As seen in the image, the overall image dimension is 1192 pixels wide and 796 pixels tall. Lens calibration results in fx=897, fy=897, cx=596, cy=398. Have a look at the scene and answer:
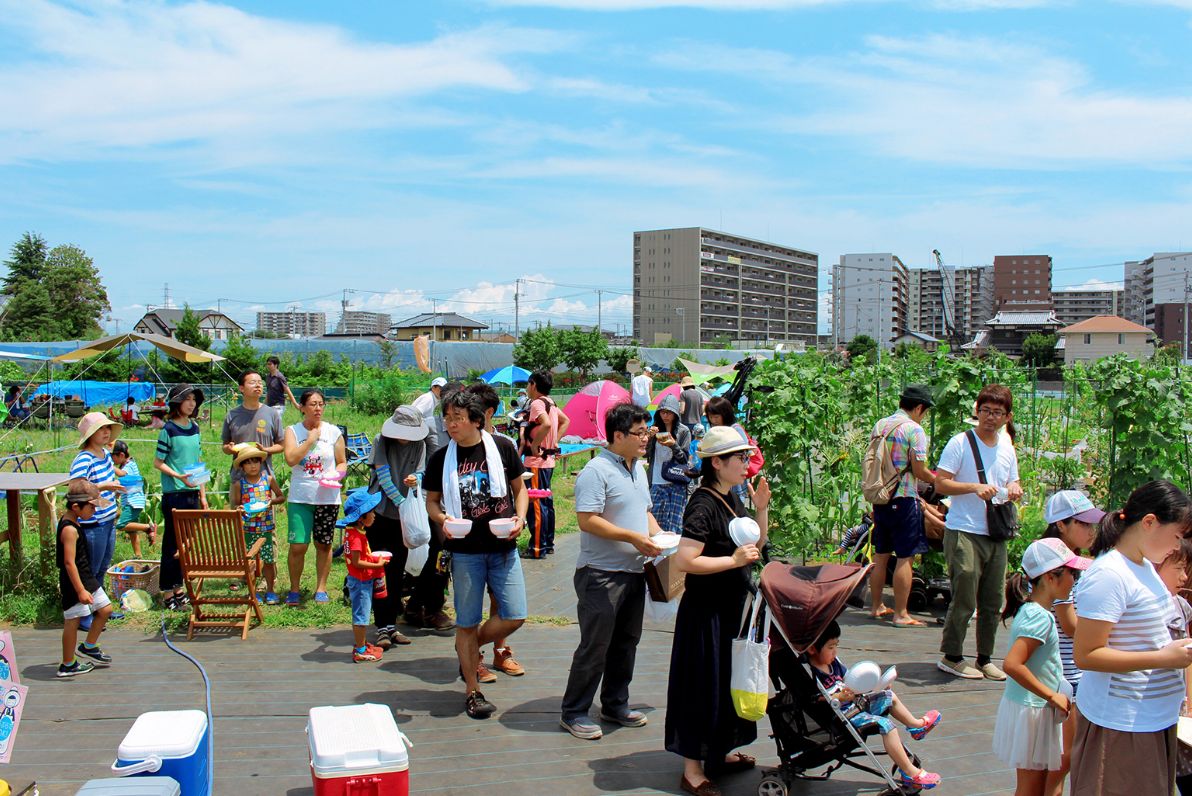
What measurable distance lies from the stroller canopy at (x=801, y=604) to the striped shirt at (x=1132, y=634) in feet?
3.70

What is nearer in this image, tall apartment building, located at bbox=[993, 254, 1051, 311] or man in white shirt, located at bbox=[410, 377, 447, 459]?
man in white shirt, located at bbox=[410, 377, 447, 459]

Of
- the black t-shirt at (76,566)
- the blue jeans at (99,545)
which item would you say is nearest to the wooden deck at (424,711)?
the black t-shirt at (76,566)

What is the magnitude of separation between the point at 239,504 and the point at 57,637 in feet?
4.97

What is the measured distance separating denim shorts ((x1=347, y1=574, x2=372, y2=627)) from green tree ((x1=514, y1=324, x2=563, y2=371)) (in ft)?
145

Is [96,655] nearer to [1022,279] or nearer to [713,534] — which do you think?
[713,534]

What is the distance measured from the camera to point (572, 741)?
4680 millimetres

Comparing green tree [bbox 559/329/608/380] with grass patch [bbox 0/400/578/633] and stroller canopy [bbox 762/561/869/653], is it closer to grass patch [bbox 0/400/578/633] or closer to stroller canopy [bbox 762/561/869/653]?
grass patch [bbox 0/400/578/633]

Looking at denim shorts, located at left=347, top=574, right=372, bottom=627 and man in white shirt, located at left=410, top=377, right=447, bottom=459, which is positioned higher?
man in white shirt, located at left=410, top=377, right=447, bottom=459

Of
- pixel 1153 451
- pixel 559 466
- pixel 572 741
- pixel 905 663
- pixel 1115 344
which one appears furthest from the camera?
pixel 1115 344

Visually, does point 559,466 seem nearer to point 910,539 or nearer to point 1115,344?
point 910,539

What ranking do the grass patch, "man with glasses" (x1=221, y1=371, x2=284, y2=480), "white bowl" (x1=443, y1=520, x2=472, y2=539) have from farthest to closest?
1. "man with glasses" (x1=221, y1=371, x2=284, y2=480)
2. the grass patch
3. "white bowl" (x1=443, y1=520, x2=472, y2=539)

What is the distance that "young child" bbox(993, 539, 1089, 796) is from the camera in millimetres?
3547

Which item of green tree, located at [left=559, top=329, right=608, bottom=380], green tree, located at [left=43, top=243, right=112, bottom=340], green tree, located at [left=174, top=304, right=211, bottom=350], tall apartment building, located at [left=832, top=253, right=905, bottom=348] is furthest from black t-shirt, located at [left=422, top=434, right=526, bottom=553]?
tall apartment building, located at [left=832, top=253, right=905, bottom=348]

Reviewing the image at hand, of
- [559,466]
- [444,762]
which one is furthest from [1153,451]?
[559,466]
